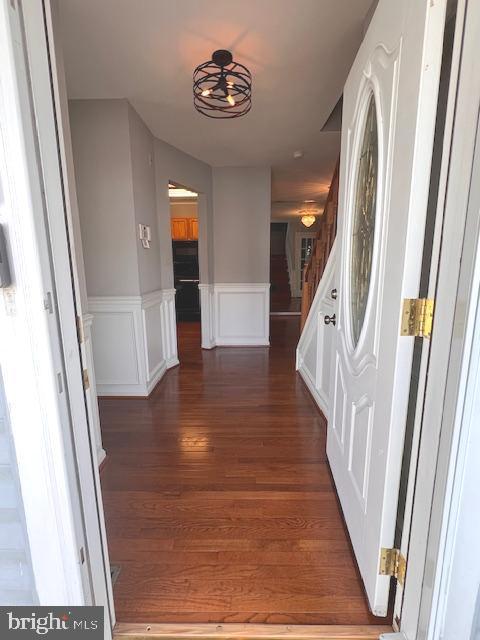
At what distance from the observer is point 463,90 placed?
0.76 metres

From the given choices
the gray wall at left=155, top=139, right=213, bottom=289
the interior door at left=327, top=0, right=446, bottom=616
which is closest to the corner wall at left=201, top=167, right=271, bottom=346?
the gray wall at left=155, top=139, right=213, bottom=289

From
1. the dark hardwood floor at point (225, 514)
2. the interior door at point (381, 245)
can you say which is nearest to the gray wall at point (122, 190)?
the dark hardwood floor at point (225, 514)

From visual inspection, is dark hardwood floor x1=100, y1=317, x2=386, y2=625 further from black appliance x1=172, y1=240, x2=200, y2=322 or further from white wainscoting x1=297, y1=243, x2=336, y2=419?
black appliance x1=172, y1=240, x2=200, y2=322

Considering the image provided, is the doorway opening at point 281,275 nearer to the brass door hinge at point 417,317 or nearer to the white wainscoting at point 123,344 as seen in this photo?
the white wainscoting at point 123,344

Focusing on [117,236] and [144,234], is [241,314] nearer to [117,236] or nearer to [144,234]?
[144,234]

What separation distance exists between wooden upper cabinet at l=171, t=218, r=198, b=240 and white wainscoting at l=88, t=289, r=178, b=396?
3.63 m

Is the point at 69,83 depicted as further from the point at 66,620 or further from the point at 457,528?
the point at 457,528

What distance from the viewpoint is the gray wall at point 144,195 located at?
2.80 m

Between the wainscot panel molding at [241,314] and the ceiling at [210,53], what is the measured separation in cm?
203

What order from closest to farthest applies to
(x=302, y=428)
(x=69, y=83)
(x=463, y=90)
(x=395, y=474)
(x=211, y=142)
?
(x=463, y=90) < (x=395, y=474) < (x=69, y=83) < (x=302, y=428) < (x=211, y=142)

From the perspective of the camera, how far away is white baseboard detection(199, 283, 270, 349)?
4.71 m

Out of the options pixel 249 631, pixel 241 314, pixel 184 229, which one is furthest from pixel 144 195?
pixel 184 229

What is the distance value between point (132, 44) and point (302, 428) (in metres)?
2.83

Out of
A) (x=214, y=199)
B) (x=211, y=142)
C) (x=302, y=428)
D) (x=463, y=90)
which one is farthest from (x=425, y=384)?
(x=214, y=199)
